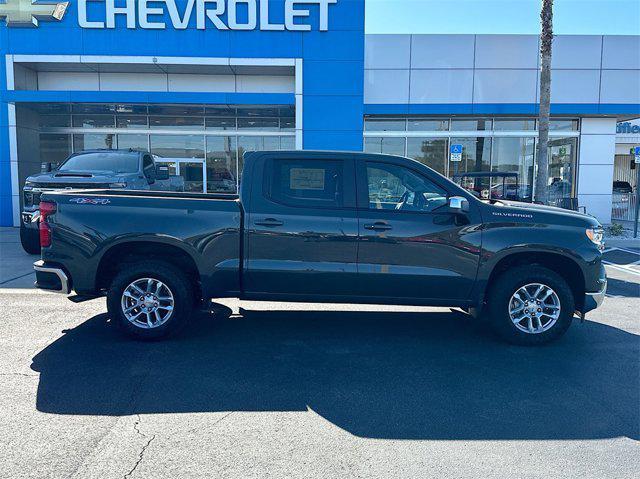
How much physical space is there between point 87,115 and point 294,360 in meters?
16.7

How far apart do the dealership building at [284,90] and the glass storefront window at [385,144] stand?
0.07m

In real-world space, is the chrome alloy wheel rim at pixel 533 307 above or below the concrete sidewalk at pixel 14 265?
above

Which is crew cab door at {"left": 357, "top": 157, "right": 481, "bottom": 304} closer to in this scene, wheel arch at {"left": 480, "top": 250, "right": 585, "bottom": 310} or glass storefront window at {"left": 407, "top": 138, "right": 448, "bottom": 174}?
wheel arch at {"left": 480, "top": 250, "right": 585, "bottom": 310}

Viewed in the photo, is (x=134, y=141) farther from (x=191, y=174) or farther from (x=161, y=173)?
(x=161, y=173)

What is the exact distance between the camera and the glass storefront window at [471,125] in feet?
58.9

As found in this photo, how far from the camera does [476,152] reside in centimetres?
1811

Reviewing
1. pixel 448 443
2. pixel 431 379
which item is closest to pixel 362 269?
pixel 431 379

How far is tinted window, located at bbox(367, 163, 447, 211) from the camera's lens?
530 centimetres

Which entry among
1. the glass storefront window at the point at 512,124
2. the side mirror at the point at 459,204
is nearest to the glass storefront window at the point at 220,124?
the glass storefront window at the point at 512,124

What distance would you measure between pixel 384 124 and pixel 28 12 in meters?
12.0

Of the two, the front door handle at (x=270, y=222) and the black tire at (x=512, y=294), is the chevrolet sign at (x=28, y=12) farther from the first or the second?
the black tire at (x=512, y=294)

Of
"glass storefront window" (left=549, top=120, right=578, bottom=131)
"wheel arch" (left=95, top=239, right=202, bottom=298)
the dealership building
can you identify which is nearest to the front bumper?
"wheel arch" (left=95, top=239, right=202, bottom=298)

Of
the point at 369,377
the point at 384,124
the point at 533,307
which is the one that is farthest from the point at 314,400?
the point at 384,124

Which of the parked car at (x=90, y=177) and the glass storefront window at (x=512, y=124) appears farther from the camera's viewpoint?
the glass storefront window at (x=512, y=124)
